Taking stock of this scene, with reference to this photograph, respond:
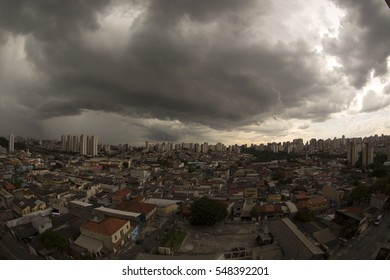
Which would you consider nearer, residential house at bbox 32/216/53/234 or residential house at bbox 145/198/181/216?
residential house at bbox 32/216/53/234

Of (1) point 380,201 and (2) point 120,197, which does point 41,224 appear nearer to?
(2) point 120,197

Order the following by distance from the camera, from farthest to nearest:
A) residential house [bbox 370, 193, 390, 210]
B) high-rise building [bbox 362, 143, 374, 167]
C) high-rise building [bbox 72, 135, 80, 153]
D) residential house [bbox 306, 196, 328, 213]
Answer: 1. high-rise building [bbox 72, 135, 80, 153]
2. high-rise building [bbox 362, 143, 374, 167]
3. residential house [bbox 306, 196, 328, 213]
4. residential house [bbox 370, 193, 390, 210]

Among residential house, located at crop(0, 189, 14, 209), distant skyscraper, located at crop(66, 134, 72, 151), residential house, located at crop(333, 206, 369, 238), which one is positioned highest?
distant skyscraper, located at crop(66, 134, 72, 151)

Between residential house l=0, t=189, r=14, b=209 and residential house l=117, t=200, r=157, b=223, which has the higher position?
residential house l=117, t=200, r=157, b=223

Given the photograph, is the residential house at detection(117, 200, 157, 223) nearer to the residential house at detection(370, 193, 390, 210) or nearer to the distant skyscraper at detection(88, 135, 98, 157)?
the residential house at detection(370, 193, 390, 210)

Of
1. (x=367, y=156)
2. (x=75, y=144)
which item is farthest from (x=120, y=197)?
(x=75, y=144)

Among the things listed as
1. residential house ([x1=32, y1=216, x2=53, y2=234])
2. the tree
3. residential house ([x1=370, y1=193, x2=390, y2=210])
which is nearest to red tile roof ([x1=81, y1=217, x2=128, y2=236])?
residential house ([x1=32, y1=216, x2=53, y2=234])

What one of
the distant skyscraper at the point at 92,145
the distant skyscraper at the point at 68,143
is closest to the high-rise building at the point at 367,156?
the distant skyscraper at the point at 92,145
